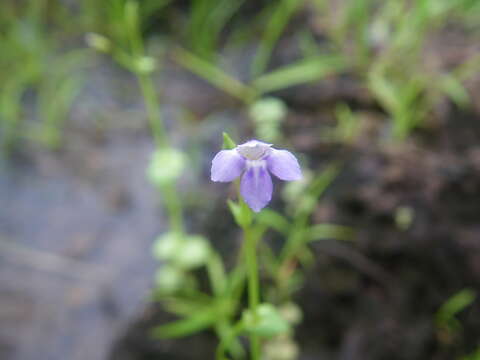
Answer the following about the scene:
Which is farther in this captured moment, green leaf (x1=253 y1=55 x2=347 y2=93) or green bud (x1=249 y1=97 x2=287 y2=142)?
green leaf (x1=253 y1=55 x2=347 y2=93)

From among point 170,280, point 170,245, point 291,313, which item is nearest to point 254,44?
point 170,245

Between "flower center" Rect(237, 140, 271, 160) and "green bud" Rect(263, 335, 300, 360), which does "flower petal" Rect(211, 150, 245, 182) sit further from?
"green bud" Rect(263, 335, 300, 360)

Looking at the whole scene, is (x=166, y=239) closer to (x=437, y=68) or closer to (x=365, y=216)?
(x=365, y=216)

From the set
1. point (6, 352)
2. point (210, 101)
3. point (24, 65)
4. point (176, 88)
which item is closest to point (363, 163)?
point (210, 101)

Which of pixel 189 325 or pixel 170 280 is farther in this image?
pixel 170 280

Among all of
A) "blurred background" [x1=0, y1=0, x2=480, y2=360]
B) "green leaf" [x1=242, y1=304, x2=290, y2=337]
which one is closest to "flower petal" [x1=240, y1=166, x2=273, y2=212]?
"green leaf" [x1=242, y1=304, x2=290, y2=337]

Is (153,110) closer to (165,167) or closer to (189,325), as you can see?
(165,167)
